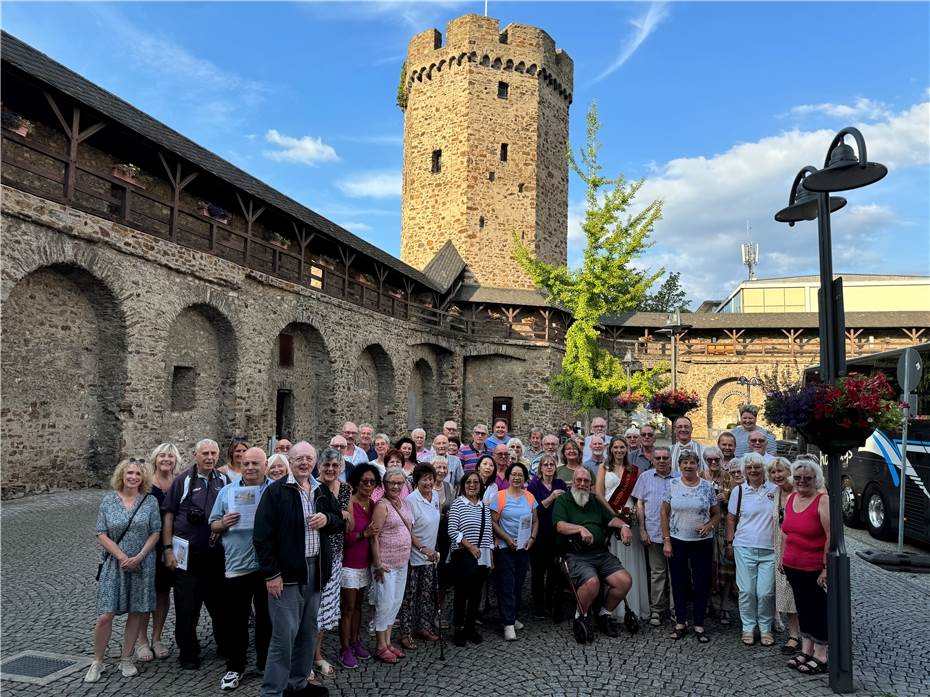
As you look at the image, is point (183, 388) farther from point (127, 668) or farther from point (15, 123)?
point (127, 668)

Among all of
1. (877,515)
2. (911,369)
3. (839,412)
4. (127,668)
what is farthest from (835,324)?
(877,515)

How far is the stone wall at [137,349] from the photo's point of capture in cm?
950

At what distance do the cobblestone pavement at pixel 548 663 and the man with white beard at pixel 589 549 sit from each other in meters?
0.26

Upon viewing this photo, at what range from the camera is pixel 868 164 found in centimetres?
404

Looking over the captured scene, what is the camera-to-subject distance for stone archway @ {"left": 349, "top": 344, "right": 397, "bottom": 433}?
19.5m

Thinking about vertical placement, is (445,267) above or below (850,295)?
below

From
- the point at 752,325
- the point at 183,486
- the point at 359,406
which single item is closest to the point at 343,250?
the point at 359,406

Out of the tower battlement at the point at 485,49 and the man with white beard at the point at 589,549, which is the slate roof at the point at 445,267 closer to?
the tower battlement at the point at 485,49

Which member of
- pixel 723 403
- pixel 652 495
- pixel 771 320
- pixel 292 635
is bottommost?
pixel 292 635

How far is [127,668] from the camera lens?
381 centimetres

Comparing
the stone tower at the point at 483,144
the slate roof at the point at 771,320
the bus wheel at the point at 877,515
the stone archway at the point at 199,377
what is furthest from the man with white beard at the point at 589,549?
the slate roof at the point at 771,320

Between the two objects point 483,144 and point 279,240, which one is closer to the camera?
point 279,240

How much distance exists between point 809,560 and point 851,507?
6776mm

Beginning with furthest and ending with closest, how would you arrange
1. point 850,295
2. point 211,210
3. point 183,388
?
point 850,295
point 211,210
point 183,388
